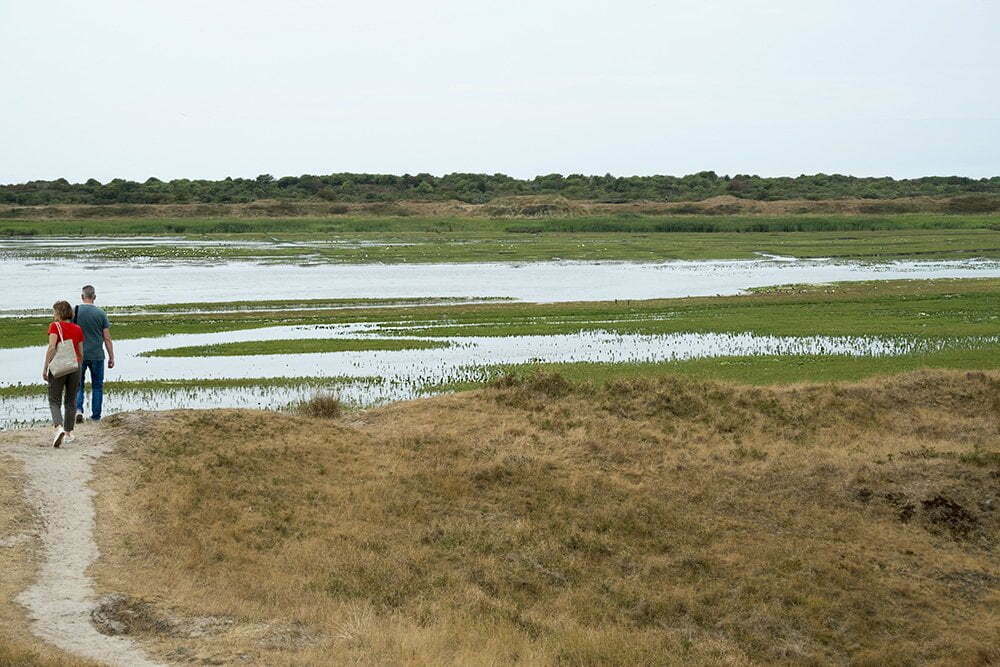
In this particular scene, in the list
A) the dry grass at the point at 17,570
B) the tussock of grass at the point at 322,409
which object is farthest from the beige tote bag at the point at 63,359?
the tussock of grass at the point at 322,409

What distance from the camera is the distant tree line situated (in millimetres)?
152875

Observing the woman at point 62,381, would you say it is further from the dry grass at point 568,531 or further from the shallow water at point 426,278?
the shallow water at point 426,278

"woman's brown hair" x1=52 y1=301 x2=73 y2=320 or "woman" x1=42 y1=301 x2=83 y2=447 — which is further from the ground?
"woman's brown hair" x1=52 y1=301 x2=73 y2=320

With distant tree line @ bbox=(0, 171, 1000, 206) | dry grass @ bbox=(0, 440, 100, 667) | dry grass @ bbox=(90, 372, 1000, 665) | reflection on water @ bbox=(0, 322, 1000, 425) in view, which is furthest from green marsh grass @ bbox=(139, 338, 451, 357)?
distant tree line @ bbox=(0, 171, 1000, 206)

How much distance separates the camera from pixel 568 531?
589 inches

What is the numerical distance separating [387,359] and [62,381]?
16.0 m

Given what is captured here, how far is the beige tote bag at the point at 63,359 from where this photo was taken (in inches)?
624

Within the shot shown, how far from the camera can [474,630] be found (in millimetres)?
12117

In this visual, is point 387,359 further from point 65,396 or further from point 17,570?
point 17,570

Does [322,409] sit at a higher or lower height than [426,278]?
lower

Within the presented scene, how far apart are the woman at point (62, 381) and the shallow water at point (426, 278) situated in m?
32.7

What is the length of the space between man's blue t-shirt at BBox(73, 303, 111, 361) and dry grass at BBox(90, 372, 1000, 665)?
1.20 meters

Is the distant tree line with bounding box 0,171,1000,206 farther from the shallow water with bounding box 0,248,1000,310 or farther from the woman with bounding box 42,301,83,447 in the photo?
the woman with bounding box 42,301,83,447

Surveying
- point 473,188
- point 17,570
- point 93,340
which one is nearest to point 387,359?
point 93,340
